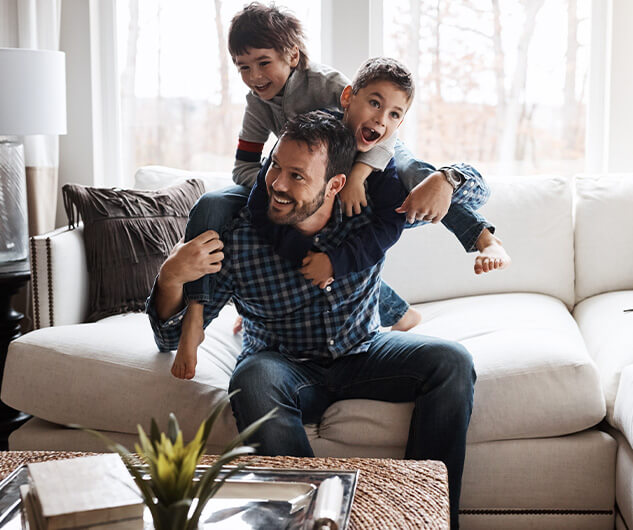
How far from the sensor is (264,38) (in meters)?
1.89

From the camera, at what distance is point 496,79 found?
329 centimetres

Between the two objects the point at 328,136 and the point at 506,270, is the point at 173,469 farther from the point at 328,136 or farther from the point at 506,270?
the point at 506,270

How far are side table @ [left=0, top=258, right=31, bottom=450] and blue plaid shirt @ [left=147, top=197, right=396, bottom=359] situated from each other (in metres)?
0.84

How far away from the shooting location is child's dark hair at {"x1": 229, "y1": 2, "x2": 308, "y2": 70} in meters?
1.89

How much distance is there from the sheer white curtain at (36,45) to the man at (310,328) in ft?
4.77

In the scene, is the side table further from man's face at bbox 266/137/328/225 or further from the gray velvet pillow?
man's face at bbox 266/137/328/225

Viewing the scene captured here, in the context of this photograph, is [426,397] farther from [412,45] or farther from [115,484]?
Answer: [412,45]

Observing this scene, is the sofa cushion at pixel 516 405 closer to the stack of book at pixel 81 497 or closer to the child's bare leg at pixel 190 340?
the child's bare leg at pixel 190 340

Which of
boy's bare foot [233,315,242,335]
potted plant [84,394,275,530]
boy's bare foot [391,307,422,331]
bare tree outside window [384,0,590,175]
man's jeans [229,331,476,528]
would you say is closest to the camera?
potted plant [84,394,275,530]

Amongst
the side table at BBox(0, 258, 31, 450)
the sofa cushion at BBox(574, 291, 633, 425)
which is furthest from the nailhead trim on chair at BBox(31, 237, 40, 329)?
the sofa cushion at BBox(574, 291, 633, 425)

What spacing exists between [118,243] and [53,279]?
0.84 feet

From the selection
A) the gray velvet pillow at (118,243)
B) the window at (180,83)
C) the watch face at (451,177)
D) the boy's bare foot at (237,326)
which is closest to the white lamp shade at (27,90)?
the gray velvet pillow at (118,243)

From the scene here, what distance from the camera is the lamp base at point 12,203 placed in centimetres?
262

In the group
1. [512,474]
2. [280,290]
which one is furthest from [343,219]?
[512,474]
